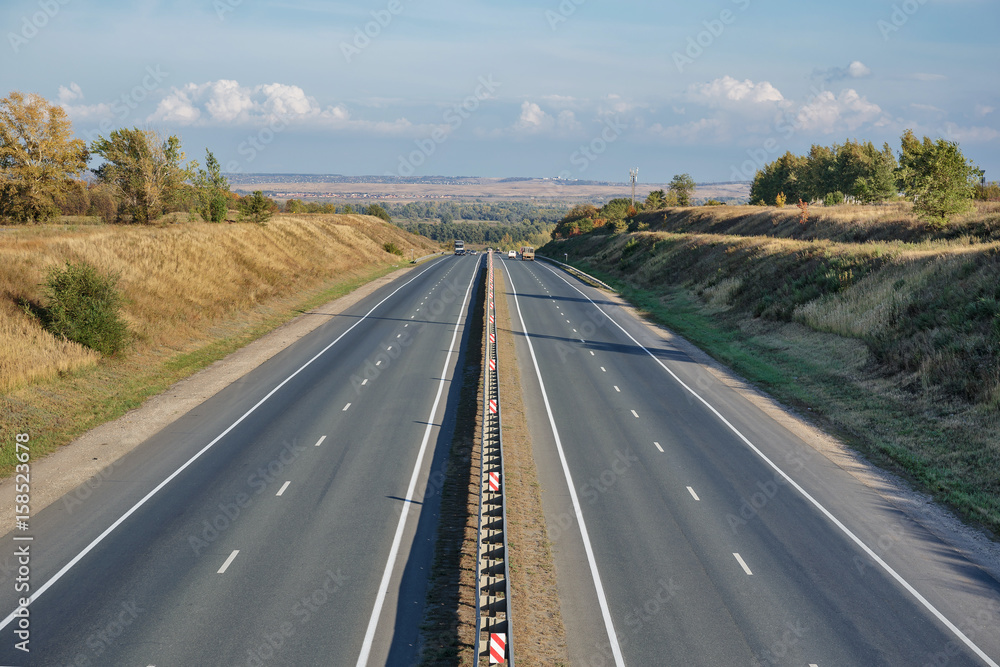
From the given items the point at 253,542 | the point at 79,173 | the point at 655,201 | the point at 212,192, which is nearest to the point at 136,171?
the point at 79,173

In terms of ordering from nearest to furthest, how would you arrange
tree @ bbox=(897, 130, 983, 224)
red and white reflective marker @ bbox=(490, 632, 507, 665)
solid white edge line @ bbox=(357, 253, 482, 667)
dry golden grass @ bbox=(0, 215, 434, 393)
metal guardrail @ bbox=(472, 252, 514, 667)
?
1. red and white reflective marker @ bbox=(490, 632, 507, 665)
2. metal guardrail @ bbox=(472, 252, 514, 667)
3. solid white edge line @ bbox=(357, 253, 482, 667)
4. dry golden grass @ bbox=(0, 215, 434, 393)
5. tree @ bbox=(897, 130, 983, 224)

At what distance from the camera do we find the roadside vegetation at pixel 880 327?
19250 millimetres

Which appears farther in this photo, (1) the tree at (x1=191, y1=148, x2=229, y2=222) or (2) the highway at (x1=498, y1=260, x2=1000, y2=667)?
(1) the tree at (x1=191, y1=148, x2=229, y2=222)

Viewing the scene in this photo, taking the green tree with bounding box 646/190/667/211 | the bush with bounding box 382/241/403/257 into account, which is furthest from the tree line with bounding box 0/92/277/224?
the green tree with bounding box 646/190/667/211

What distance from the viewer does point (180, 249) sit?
43812 millimetres

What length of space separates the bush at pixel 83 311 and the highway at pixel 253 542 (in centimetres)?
630

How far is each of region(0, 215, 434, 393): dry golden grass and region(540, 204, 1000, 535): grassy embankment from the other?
86.5ft

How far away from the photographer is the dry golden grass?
2420cm

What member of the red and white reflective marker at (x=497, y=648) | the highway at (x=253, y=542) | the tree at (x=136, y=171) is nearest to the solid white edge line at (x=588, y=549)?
the red and white reflective marker at (x=497, y=648)

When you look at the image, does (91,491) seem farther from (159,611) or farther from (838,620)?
(838,620)

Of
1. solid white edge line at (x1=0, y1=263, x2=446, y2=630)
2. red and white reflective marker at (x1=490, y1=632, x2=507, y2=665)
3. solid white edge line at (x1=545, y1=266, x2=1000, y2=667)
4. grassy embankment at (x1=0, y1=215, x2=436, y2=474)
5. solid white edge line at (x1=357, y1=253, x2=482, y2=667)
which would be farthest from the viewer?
grassy embankment at (x1=0, y1=215, x2=436, y2=474)

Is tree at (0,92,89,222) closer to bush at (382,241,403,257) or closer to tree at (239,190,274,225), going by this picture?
tree at (239,190,274,225)

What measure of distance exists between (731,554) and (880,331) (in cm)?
1987

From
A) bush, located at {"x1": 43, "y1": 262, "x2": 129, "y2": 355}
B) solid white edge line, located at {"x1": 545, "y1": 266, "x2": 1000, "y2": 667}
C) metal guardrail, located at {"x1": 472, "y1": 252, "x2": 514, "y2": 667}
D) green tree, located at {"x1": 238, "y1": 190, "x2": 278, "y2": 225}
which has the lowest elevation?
solid white edge line, located at {"x1": 545, "y1": 266, "x2": 1000, "y2": 667}
